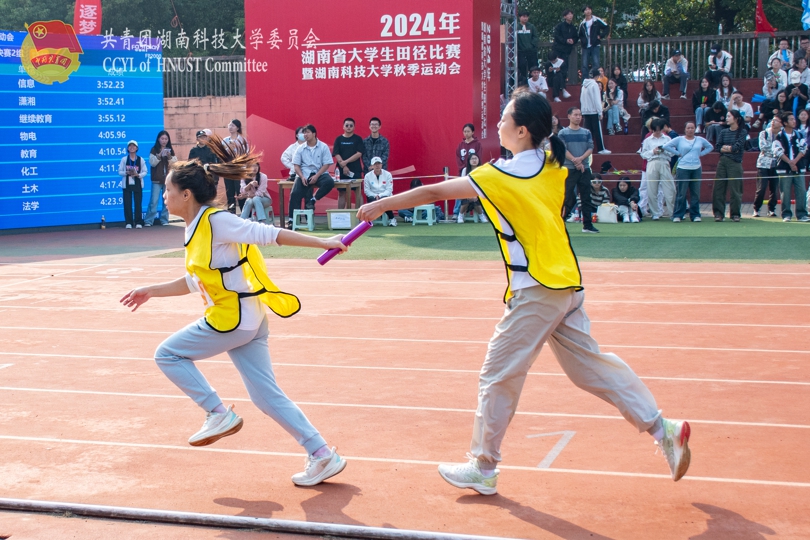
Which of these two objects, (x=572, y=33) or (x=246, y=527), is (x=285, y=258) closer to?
(x=246, y=527)

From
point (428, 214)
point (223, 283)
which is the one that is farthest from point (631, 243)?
point (223, 283)

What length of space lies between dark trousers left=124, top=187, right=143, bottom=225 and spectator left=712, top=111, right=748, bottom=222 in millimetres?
11744

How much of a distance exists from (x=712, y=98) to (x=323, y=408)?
18.0 meters

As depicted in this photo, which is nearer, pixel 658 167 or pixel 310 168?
pixel 310 168

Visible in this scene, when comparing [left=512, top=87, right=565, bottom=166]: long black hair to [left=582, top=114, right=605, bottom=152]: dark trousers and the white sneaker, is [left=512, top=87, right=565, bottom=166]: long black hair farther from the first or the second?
[left=582, top=114, right=605, bottom=152]: dark trousers

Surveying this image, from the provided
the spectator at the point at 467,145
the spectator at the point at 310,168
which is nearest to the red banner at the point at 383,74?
the spectator at the point at 467,145

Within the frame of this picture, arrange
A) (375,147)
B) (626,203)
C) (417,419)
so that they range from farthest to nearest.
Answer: (375,147) → (626,203) → (417,419)

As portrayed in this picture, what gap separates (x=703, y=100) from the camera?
861 inches

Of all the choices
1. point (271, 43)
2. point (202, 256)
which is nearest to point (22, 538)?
point (202, 256)

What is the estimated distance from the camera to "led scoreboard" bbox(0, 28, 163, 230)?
18844mm

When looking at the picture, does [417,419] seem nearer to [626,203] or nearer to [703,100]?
[626,203]

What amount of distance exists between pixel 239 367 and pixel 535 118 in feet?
6.23

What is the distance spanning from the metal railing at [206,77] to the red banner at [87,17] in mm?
3576

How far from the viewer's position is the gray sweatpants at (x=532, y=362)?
4.35m
